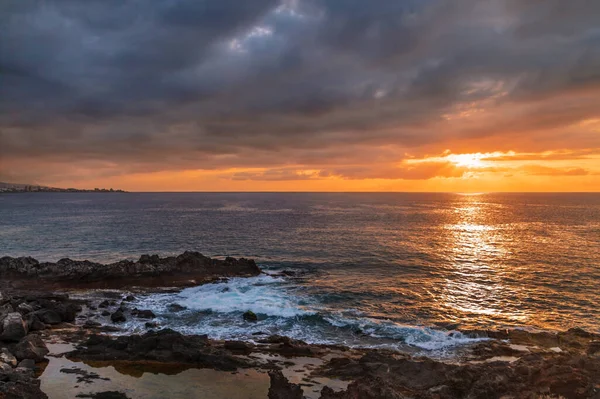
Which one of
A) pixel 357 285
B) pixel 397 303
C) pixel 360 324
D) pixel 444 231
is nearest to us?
pixel 360 324

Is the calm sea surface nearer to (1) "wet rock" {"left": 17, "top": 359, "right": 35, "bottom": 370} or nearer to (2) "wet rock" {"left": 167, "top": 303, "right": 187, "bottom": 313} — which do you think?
(2) "wet rock" {"left": 167, "top": 303, "right": 187, "bottom": 313}

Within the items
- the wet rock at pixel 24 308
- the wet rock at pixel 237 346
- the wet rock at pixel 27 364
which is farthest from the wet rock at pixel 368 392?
the wet rock at pixel 24 308

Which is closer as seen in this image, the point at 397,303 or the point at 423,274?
the point at 397,303

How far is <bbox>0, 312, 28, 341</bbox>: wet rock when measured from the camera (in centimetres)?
2678

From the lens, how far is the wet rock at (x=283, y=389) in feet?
63.2

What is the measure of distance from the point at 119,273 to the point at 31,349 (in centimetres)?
2296

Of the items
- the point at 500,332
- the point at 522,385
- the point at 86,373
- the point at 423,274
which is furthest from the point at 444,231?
the point at 86,373

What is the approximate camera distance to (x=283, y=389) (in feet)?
64.6

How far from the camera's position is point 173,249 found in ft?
229

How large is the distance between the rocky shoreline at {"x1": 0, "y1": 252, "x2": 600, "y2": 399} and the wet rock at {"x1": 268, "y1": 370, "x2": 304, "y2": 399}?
2.1 inches

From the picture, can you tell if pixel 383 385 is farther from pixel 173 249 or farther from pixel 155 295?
pixel 173 249

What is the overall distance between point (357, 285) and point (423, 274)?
11.2 m

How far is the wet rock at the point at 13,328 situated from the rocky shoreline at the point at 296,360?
0.20 feet

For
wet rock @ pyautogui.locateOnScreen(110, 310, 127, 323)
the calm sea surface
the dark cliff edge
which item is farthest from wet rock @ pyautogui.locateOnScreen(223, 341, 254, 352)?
the dark cliff edge
